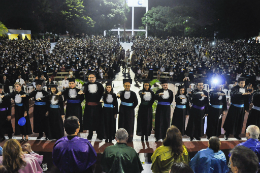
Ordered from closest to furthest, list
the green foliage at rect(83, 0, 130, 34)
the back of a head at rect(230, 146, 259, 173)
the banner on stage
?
the back of a head at rect(230, 146, 259, 173) → the green foliage at rect(83, 0, 130, 34) → the banner on stage

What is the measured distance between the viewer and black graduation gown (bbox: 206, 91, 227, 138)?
21.7ft

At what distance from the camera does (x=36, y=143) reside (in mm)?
6438

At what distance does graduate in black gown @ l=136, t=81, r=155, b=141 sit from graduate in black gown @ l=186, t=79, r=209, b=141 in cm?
126

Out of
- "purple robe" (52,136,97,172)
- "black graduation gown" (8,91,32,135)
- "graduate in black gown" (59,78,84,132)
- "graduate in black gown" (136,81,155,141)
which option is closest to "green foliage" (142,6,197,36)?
"graduate in black gown" (136,81,155,141)

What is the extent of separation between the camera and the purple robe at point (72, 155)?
3.38 m

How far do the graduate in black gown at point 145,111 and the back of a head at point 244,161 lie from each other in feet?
13.3

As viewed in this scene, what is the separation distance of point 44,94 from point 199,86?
179 inches

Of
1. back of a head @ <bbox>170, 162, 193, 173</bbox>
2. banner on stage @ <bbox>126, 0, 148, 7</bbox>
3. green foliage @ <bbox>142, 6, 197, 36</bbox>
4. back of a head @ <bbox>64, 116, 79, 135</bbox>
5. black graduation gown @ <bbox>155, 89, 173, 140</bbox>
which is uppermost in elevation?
banner on stage @ <bbox>126, 0, 148, 7</bbox>

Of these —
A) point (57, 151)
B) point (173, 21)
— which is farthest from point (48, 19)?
point (57, 151)

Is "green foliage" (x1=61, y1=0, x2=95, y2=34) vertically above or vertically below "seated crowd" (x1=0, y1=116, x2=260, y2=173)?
above

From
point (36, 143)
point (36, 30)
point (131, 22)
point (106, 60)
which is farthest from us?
point (131, 22)

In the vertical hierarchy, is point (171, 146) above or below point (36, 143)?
above

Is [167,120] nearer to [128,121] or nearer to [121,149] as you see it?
[128,121]

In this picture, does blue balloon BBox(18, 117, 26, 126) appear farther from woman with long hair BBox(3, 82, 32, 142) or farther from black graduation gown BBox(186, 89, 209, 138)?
black graduation gown BBox(186, 89, 209, 138)
